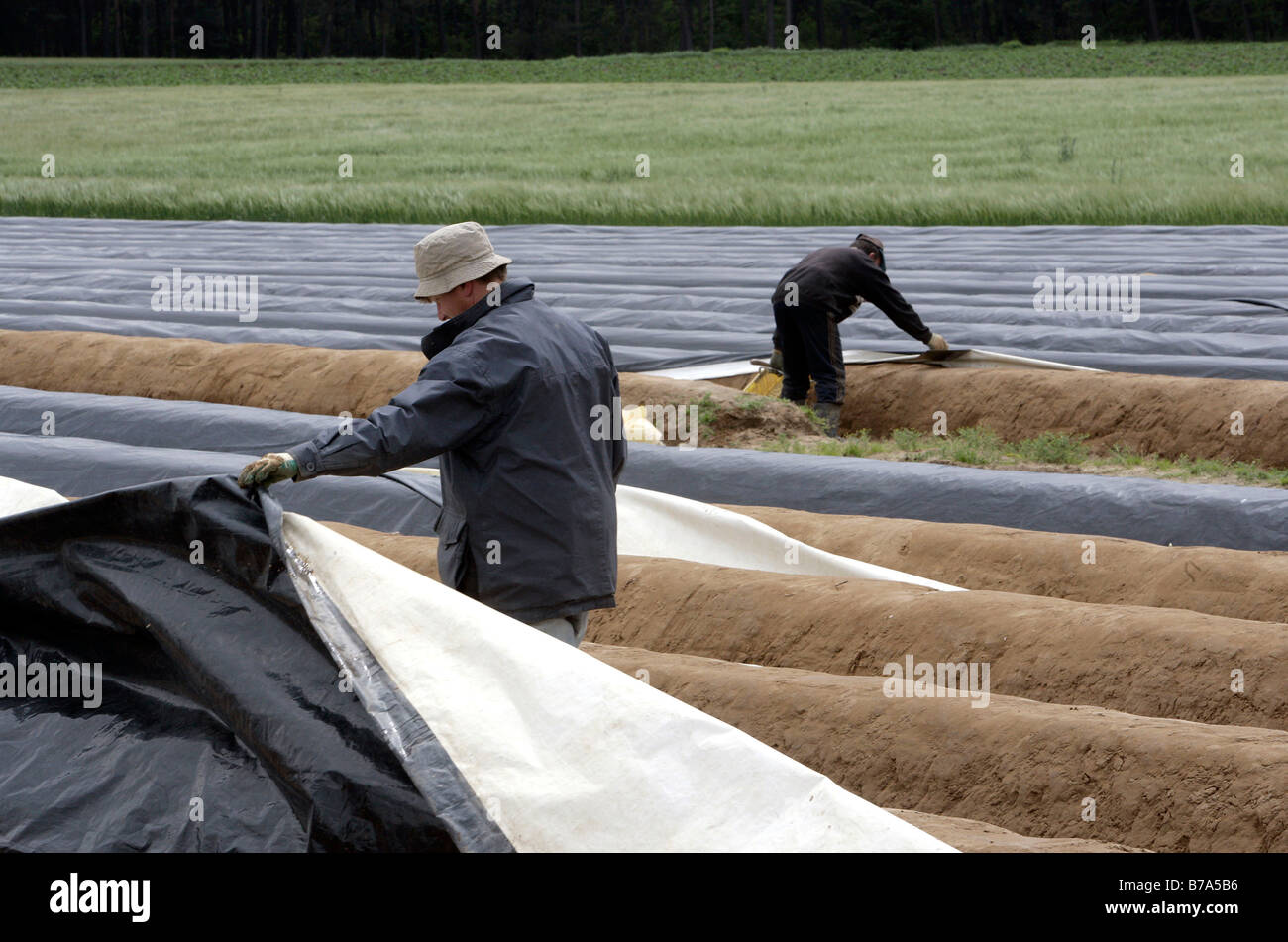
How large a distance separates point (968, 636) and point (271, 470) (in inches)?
84.5

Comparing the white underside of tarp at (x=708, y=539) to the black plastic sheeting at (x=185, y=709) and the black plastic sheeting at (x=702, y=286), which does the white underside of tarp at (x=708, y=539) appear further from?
the black plastic sheeting at (x=702, y=286)

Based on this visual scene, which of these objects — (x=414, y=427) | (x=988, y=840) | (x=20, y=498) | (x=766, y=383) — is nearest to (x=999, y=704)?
(x=988, y=840)

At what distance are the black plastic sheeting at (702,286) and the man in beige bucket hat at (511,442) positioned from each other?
17.3ft

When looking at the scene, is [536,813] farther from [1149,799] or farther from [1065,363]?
[1065,363]

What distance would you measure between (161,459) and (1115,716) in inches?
180

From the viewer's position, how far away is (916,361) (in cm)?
838

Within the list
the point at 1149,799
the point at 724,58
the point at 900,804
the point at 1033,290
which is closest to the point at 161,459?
the point at 900,804

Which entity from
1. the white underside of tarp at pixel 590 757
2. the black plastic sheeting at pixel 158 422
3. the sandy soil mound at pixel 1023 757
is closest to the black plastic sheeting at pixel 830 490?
the black plastic sheeting at pixel 158 422

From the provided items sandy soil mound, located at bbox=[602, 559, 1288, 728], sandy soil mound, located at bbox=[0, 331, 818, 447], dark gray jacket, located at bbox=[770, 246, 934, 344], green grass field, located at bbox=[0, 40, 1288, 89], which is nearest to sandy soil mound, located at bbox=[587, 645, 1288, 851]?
sandy soil mound, located at bbox=[602, 559, 1288, 728]

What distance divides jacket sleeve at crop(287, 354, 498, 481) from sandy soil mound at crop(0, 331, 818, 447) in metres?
4.01

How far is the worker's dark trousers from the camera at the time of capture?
7914mm

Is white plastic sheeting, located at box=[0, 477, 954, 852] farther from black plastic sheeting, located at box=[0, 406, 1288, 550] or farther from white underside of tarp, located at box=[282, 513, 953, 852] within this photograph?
black plastic sheeting, located at box=[0, 406, 1288, 550]

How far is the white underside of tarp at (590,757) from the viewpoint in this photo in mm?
2586

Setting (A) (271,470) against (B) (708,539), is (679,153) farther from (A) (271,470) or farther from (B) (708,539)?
(A) (271,470)
